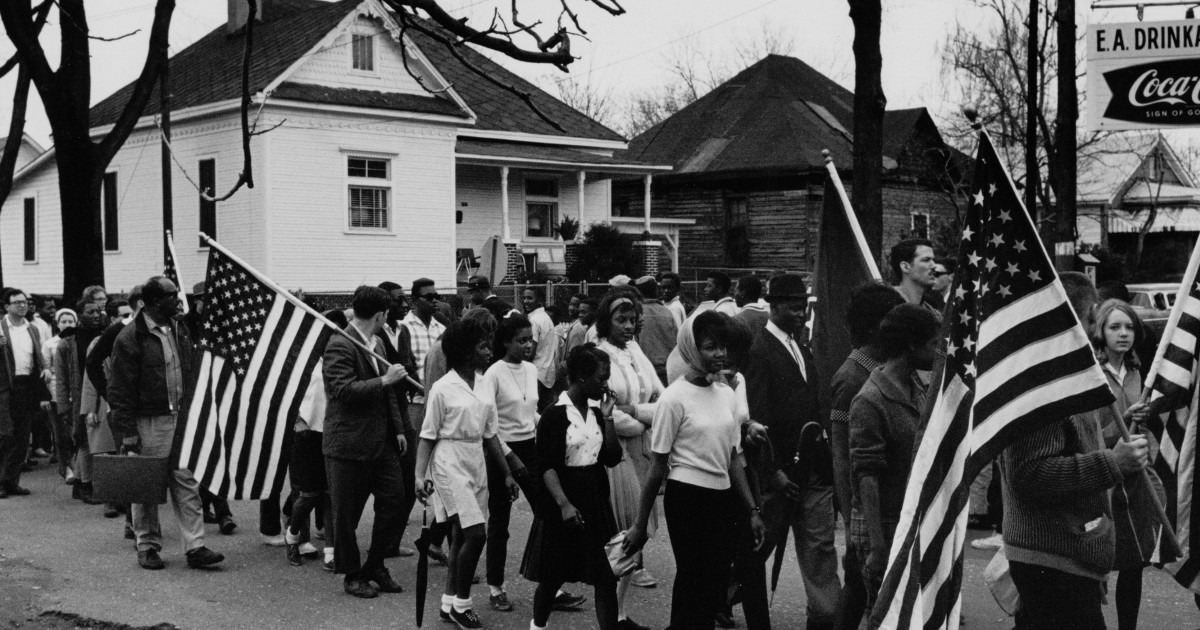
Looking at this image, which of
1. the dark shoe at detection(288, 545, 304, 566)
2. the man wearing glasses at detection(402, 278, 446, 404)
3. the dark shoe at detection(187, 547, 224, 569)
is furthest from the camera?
the man wearing glasses at detection(402, 278, 446, 404)

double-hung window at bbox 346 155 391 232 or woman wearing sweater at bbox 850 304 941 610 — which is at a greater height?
double-hung window at bbox 346 155 391 232

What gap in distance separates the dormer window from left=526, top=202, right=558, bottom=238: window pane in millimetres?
6722

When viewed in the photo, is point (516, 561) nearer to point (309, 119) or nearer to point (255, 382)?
point (255, 382)

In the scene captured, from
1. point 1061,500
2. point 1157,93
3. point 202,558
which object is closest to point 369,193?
point 1157,93

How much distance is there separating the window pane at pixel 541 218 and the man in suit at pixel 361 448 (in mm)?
26859

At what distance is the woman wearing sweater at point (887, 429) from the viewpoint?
223 inches

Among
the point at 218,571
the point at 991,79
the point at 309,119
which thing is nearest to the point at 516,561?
the point at 218,571

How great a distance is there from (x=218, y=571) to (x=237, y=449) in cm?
148

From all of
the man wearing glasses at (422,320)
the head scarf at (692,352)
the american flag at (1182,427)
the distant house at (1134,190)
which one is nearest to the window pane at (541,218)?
the man wearing glasses at (422,320)

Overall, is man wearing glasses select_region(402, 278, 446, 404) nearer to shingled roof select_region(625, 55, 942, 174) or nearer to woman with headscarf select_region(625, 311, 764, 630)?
woman with headscarf select_region(625, 311, 764, 630)

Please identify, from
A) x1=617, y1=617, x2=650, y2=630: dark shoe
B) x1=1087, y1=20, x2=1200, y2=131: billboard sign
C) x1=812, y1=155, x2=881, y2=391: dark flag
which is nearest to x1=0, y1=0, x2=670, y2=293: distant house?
x1=1087, y1=20, x2=1200, y2=131: billboard sign

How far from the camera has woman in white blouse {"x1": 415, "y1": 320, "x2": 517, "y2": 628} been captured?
7590mm

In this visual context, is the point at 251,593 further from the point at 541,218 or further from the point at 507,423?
the point at 541,218

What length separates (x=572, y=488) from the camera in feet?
23.4
